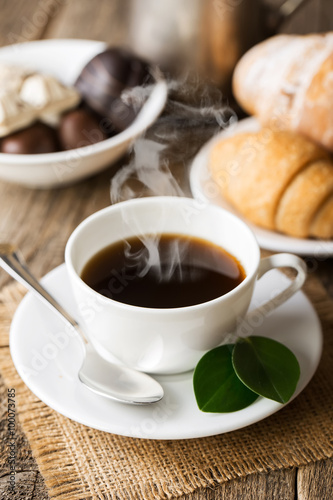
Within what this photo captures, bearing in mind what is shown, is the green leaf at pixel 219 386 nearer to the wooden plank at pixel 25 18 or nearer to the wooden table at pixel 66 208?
the wooden table at pixel 66 208

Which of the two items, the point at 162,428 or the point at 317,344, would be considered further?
the point at 317,344

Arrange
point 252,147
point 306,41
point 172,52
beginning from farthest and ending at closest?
point 172,52
point 306,41
point 252,147

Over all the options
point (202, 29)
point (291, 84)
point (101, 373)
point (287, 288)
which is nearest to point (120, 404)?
point (101, 373)

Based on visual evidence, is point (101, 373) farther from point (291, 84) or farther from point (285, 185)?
point (291, 84)

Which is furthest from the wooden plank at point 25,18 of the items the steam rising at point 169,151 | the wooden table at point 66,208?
the steam rising at point 169,151

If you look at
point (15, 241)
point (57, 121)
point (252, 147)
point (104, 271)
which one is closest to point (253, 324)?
point (104, 271)

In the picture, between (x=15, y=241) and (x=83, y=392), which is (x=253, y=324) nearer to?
(x=83, y=392)
